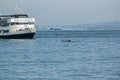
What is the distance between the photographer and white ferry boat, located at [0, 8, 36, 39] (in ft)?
425

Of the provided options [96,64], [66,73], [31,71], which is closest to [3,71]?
[31,71]

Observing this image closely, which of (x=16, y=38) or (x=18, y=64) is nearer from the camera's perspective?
(x=18, y=64)

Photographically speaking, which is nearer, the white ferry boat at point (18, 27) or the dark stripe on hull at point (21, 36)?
the white ferry boat at point (18, 27)

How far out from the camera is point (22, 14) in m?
132

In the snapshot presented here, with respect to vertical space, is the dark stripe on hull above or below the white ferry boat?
below

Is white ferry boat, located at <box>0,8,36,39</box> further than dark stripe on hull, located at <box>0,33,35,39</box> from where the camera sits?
No

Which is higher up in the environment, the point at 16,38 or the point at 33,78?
the point at 33,78

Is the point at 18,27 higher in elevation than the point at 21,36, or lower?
higher

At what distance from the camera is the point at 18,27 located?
130 metres

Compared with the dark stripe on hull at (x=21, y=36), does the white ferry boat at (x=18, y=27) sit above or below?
above

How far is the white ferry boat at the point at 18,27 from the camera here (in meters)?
130

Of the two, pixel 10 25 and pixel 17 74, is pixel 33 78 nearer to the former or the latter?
pixel 17 74

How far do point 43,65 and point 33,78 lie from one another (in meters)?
12.8

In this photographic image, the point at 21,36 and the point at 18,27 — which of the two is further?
the point at 21,36
